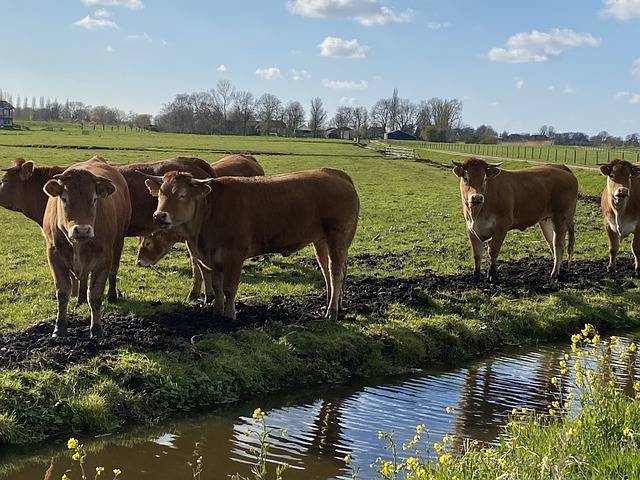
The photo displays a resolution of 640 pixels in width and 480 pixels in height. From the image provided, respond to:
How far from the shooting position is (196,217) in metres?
10.0

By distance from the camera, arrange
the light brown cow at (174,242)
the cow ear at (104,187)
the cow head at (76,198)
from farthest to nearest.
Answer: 1. the light brown cow at (174,242)
2. the cow ear at (104,187)
3. the cow head at (76,198)

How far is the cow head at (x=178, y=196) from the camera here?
31.9ft

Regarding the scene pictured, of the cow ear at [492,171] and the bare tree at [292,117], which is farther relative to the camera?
the bare tree at [292,117]

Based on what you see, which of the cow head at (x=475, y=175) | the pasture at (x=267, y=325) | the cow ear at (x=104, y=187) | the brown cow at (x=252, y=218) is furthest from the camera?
the cow head at (x=475, y=175)

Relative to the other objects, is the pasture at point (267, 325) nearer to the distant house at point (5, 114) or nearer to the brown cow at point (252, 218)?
the brown cow at point (252, 218)

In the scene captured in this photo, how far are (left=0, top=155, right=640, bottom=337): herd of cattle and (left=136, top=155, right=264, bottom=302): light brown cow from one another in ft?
0.07

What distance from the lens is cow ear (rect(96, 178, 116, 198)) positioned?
8.91 m

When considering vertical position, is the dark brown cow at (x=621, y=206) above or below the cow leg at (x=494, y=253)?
above

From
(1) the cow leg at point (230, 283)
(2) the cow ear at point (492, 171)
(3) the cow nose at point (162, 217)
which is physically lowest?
(1) the cow leg at point (230, 283)

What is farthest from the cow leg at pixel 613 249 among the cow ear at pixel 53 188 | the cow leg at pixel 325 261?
the cow ear at pixel 53 188

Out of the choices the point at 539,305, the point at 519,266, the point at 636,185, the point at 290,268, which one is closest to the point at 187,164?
the point at 290,268

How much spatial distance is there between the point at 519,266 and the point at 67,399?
10955 mm

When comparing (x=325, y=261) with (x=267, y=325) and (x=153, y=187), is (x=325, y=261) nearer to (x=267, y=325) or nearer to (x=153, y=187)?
(x=267, y=325)

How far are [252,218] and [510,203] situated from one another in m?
6.21
